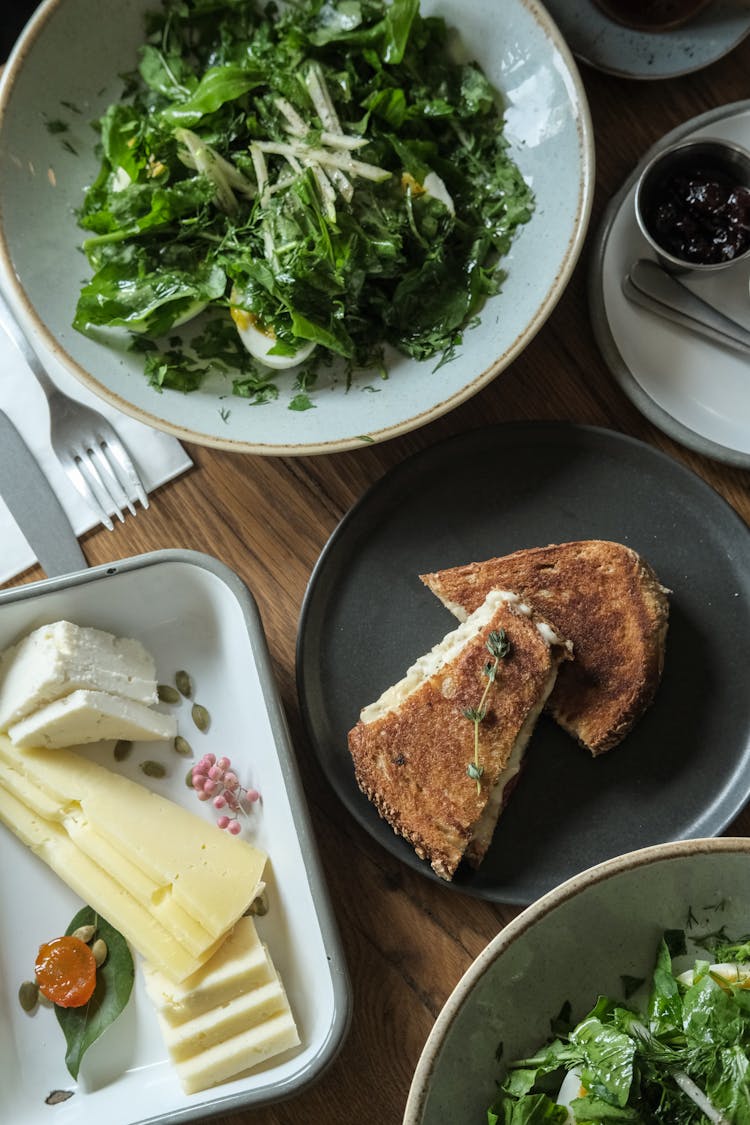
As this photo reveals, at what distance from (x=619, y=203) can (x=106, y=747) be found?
1634mm

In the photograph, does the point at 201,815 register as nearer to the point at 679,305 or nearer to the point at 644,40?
the point at 679,305

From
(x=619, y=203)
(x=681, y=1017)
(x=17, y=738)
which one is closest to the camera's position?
(x=681, y=1017)

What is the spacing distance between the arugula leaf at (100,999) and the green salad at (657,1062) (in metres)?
0.79

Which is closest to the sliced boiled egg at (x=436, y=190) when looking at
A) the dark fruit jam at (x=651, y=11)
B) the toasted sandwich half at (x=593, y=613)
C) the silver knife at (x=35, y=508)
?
the dark fruit jam at (x=651, y=11)

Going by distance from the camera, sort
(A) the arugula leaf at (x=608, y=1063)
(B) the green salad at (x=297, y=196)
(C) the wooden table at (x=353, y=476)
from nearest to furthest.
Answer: (A) the arugula leaf at (x=608, y=1063), (B) the green salad at (x=297, y=196), (C) the wooden table at (x=353, y=476)

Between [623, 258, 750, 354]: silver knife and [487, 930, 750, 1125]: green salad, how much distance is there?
A: 1.24 metres

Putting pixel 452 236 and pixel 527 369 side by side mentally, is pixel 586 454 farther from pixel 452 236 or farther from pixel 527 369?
pixel 452 236

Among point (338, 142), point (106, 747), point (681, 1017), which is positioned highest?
point (338, 142)

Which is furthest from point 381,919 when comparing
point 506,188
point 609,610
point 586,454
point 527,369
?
point 506,188

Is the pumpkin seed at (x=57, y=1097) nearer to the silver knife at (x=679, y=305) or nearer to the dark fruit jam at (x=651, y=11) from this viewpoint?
the silver knife at (x=679, y=305)

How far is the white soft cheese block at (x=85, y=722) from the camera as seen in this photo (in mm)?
2057

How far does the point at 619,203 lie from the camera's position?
7.28ft

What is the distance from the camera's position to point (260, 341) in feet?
6.97

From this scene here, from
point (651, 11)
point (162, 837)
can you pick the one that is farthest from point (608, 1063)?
point (651, 11)
